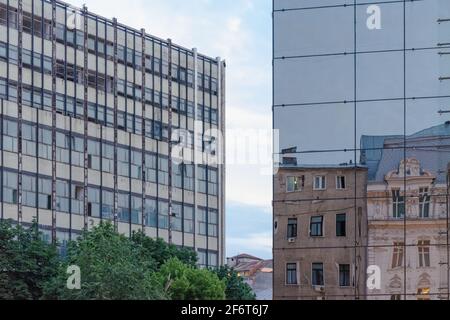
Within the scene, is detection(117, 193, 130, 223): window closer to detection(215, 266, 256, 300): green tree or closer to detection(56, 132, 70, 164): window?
detection(56, 132, 70, 164): window

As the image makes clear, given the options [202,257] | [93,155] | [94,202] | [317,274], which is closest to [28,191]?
[94,202]

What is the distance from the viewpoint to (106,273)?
4059cm

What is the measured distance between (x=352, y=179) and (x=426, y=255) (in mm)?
2108

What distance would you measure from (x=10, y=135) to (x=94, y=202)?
6372mm

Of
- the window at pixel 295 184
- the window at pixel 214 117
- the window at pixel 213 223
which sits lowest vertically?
the window at pixel 295 184

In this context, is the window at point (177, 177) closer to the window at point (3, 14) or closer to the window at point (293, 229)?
the window at point (3, 14)

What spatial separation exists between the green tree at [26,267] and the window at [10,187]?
503 inches

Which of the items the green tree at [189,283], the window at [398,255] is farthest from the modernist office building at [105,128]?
the window at [398,255]

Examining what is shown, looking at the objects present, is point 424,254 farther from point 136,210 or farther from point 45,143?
point 136,210

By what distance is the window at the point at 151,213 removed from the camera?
68.6 meters

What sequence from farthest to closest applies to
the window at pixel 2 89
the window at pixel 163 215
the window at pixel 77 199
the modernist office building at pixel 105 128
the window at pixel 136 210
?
1. the window at pixel 163 215
2. the window at pixel 136 210
3. the window at pixel 77 199
4. the modernist office building at pixel 105 128
5. the window at pixel 2 89

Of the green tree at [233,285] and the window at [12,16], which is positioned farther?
the window at [12,16]

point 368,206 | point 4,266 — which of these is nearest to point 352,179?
point 368,206

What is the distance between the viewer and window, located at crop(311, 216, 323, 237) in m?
28.6
